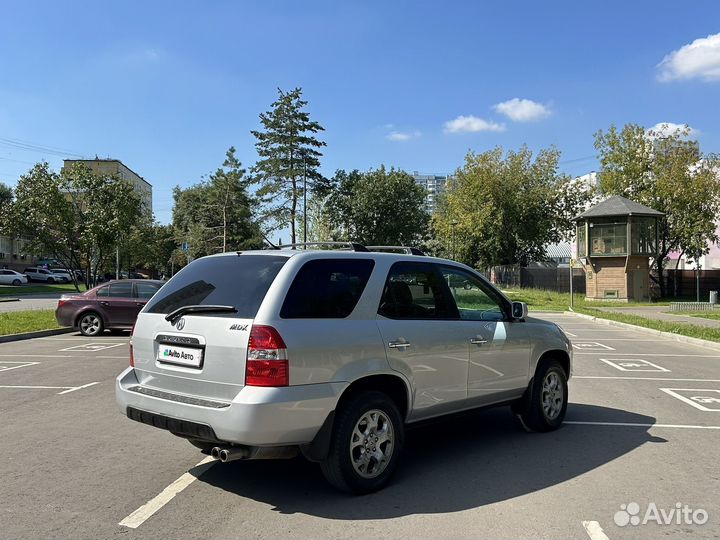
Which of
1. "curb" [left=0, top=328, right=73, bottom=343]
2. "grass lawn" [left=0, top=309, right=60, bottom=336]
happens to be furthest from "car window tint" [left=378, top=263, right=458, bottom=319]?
"grass lawn" [left=0, top=309, right=60, bottom=336]

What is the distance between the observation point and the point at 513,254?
53000 mm

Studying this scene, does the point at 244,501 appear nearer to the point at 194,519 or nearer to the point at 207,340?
the point at 194,519

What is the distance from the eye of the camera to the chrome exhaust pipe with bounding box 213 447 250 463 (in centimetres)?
402

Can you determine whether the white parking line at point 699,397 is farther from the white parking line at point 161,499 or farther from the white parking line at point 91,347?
the white parking line at point 91,347

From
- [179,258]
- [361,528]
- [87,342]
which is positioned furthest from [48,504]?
[179,258]

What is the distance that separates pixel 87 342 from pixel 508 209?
40048mm

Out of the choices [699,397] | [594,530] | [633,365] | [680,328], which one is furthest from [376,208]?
[594,530]

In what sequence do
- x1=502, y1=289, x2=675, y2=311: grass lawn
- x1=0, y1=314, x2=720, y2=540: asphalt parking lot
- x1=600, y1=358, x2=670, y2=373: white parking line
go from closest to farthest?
x1=0, y1=314, x2=720, y2=540: asphalt parking lot, x1=600, y1=358, x2=670, y2=373: white parking line, x1=502, y1=289, x2=675, y2=311: grass lawn

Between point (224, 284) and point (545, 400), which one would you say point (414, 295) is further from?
point (545, 400)

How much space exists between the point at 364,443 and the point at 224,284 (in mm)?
1627

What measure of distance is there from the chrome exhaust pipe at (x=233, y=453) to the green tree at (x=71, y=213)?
2962cm

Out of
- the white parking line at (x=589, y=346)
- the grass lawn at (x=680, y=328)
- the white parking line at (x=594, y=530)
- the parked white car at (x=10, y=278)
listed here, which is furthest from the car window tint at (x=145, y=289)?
the parked white car at (x=10, y=278)

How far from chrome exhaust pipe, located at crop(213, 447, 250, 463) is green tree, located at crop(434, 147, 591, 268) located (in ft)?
146

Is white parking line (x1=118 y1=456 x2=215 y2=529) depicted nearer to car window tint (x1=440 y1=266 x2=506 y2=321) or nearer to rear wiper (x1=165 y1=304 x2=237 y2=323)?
rear wiper (x1=165 y1=304 x2=237 y2=323)
